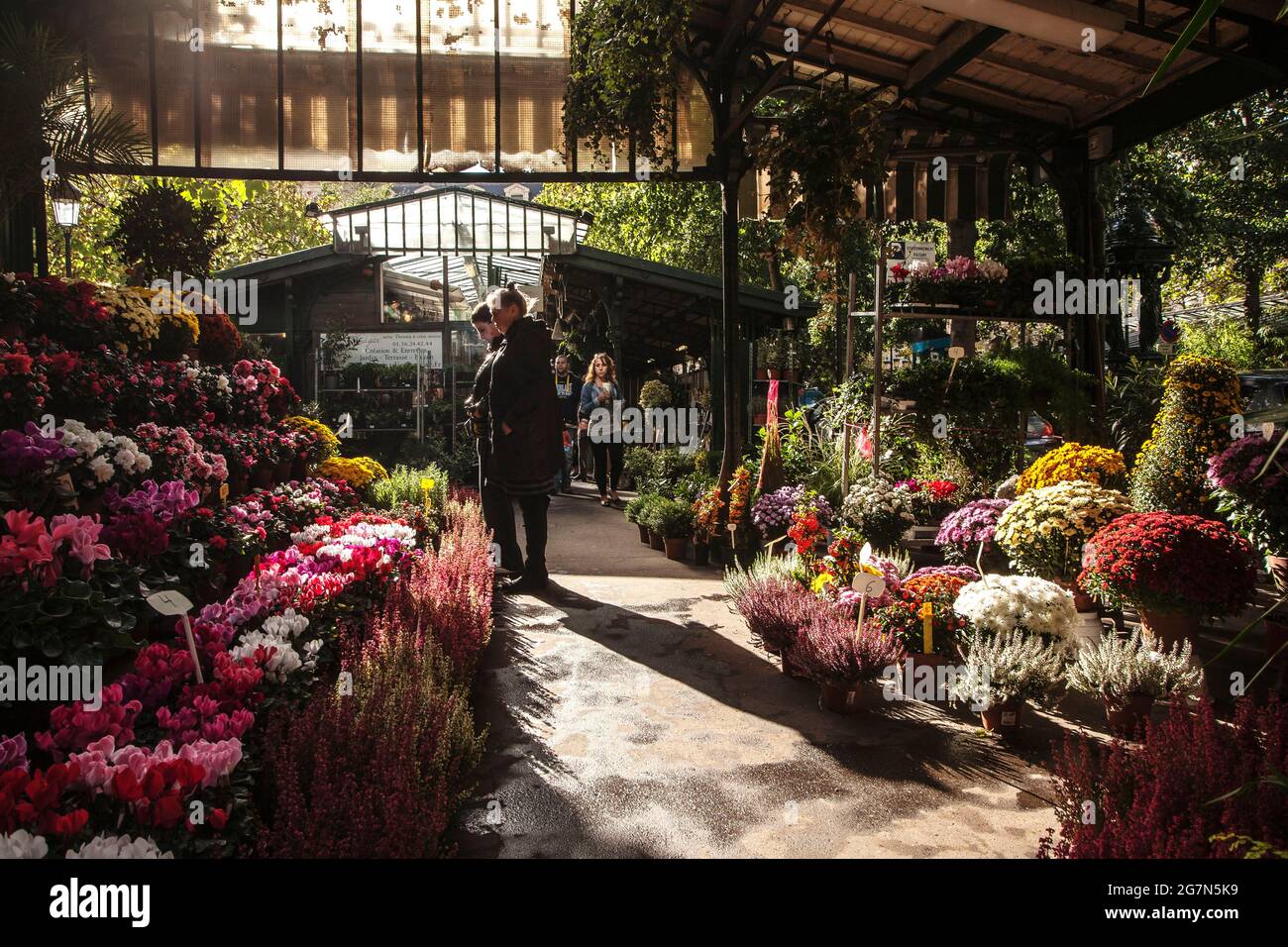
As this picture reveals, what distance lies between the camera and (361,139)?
345 inches

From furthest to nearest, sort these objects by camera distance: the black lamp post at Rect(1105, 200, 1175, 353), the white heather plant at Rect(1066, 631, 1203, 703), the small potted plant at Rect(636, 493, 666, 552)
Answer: the black lamp post at Rect(1105, 200, 1175, 353) → the small potted plant at Rect(636, 493, 666, 552) → the white heather plant at Rect(1066, 631, 1203, 703)

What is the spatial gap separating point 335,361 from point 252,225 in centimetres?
1593

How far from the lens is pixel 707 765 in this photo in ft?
12.1

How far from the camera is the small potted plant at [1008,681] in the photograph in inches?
155

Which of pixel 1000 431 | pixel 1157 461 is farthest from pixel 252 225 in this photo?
pixel 1157 461

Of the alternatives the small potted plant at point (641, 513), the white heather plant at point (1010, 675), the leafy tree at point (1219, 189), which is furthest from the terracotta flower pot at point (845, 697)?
the leafy tree at point (1219, 189)

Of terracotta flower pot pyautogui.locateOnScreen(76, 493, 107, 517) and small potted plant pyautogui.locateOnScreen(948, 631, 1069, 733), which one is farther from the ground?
terracotta flower pot pyautogui.locateOnScreen(76, 493, 107, 517)

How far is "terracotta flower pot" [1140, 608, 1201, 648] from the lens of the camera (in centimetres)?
454

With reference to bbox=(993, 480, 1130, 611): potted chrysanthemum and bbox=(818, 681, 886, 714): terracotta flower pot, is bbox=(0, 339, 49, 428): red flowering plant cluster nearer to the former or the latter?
bbox=(818, 681, 886, 714): terracotta flower pot

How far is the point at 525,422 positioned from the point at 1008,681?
167 inches

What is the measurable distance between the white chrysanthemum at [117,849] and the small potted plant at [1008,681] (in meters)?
3.31

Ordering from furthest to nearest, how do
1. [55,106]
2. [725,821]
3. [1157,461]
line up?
[1157,461]
[55,106]
[725,821]

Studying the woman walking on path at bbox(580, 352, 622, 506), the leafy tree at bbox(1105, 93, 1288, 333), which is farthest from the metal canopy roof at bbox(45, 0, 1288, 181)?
the leafy tree at bbox(1105, 93, 1288, 333)
